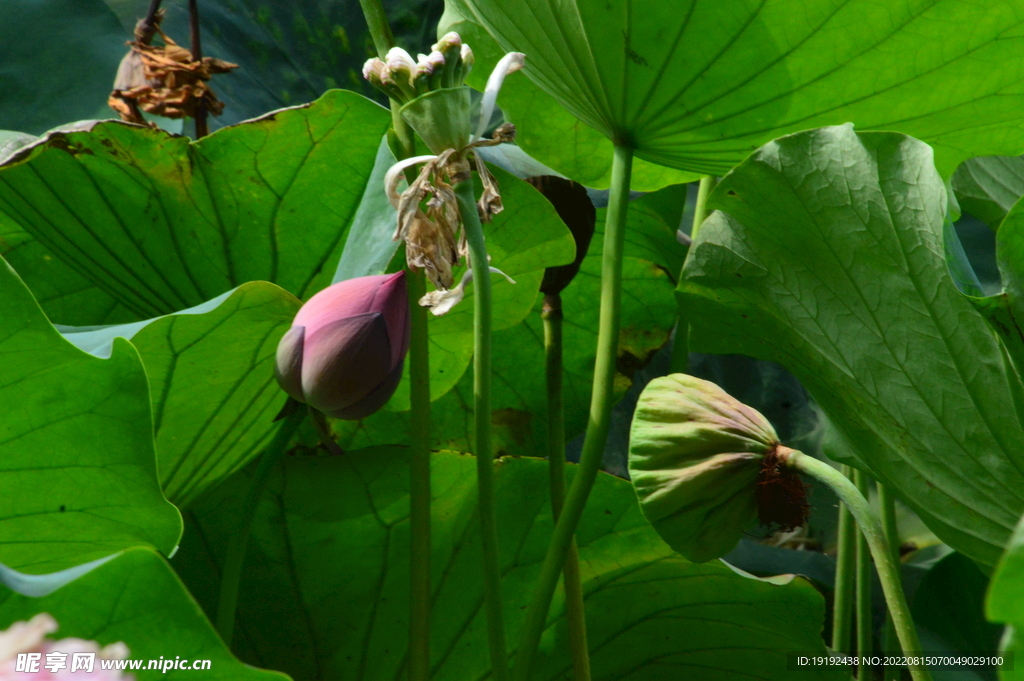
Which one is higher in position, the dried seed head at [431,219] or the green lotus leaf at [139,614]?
the dried seed head at [431,219]

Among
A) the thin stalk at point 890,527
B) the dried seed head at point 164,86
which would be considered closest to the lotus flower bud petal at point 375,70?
the dried seed head at point 164,86

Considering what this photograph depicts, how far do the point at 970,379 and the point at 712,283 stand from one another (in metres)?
0.16

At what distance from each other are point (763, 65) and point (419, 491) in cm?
34

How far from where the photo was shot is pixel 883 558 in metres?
0.40

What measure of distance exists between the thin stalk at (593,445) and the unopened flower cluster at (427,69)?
14cm

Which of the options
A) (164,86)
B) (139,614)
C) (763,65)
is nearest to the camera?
(139,614)

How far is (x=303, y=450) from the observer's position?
1.92 ft

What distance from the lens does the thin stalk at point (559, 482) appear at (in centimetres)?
51

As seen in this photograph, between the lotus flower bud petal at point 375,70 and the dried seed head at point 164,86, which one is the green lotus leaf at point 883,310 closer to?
the lotus flower bud petal at point 375,70

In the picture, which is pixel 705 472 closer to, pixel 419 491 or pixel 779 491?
pixel 779 491

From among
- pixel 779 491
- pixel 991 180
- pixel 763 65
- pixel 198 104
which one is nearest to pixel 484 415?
pixel 779 491

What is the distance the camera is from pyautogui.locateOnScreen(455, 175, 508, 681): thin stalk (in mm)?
366

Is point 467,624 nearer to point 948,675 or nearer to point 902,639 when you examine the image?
point 902,639

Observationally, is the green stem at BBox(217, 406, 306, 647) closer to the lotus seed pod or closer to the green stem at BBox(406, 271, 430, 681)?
the green stem at BBox(406, 271, 430, 681)
